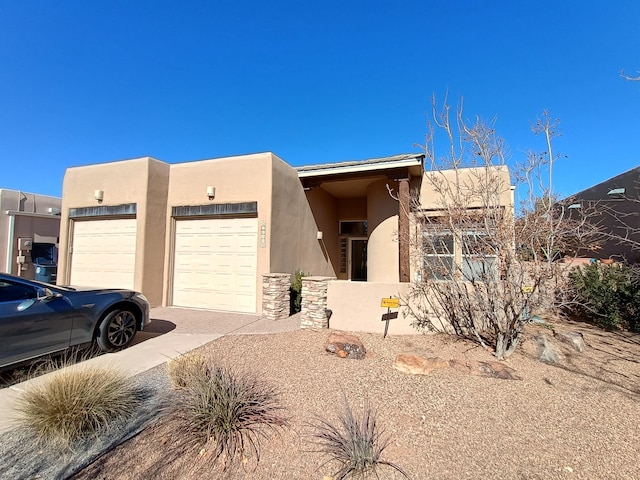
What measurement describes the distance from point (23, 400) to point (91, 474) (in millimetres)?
1288

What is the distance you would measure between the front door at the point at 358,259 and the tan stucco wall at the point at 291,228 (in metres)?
2.14

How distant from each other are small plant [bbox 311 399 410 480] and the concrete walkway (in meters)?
2.87


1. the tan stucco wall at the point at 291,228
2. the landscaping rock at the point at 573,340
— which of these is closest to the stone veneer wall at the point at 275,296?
the tan stucco wall at the point at 291,228

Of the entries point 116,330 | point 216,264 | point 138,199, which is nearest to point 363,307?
point 216,264

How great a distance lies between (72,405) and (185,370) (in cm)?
113

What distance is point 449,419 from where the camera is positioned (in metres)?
3.30

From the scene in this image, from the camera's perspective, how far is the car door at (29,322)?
3918 mm

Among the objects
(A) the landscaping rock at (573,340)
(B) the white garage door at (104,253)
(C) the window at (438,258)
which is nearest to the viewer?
(A) the landscaping rock at (573,340)

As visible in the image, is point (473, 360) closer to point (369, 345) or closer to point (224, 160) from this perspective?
point (369, 345)

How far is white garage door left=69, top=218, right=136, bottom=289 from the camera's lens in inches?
365

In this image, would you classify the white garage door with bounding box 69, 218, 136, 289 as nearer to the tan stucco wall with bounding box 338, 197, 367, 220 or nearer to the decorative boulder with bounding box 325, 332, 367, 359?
the decorative boulder with bounding box 325, 332, 367, 359

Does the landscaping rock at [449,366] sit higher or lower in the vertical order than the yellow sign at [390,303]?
lower

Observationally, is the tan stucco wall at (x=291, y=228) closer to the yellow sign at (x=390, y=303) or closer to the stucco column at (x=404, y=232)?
the stucco column at (x=404, y=232)

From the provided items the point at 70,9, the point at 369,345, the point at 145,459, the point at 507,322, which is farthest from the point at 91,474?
the point at 70,9
